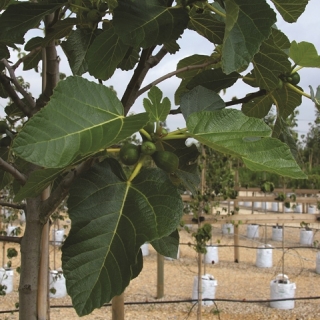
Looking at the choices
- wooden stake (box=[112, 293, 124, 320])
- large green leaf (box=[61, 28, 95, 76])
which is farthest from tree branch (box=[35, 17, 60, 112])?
wooden stake (box=[112, 293, 124, 320])

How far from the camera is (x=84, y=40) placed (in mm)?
771

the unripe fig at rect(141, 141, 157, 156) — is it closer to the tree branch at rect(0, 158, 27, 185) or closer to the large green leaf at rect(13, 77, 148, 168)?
the large green leaf at rect(13, 77, 148, 168)

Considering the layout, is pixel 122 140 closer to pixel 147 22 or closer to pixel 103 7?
pixel 147 22

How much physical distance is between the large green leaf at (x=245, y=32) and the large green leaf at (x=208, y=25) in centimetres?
17

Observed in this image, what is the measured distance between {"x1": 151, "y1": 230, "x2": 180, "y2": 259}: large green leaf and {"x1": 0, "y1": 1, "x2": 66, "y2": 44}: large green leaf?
14.9 inches

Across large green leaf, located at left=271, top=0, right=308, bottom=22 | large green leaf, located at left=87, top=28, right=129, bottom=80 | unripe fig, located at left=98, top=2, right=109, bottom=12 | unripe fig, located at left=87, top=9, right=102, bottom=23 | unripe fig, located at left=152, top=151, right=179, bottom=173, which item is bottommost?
unripe fig, located at left=152, top=151, right=179, bottom=173

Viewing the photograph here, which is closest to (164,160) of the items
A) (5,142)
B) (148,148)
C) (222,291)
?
(148,148)

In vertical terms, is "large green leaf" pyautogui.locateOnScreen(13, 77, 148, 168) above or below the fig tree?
below

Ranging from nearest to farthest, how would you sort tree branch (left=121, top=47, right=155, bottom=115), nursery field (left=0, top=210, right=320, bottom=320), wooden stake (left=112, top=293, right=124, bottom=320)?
tree branch (left=121, top=47, right=155, bottom=115)
wooden stake (left=112, top=293, right=124, bottom=320)
nursery field (left=0, top=210, right=320, bottom=320)

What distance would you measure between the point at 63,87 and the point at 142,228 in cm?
17

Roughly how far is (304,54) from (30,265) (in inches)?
22.5

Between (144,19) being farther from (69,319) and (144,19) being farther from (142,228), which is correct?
(69,319)

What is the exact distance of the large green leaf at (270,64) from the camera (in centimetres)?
66

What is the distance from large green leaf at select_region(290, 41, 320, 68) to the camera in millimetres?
725
